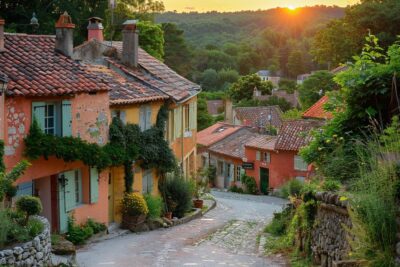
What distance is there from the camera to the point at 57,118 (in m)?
17.5

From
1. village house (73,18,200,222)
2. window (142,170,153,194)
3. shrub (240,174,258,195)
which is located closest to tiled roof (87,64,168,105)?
village house (73,18,200,222)

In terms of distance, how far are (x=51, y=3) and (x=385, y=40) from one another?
2434 cm

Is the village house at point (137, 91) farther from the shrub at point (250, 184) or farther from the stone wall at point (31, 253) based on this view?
the shrub at point (250, 184)

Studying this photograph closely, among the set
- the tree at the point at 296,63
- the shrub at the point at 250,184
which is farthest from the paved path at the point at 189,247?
the tree at the point at 296,63

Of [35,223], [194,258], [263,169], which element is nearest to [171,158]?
[194,258]

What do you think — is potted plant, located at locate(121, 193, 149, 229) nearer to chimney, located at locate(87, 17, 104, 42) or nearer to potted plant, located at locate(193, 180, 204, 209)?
potted plant, located at locate(193, 180, 204, 209)

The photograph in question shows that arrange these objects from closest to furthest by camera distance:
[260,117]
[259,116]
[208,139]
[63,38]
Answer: [63,38] → [208,139] → [260,117] → [259,116]

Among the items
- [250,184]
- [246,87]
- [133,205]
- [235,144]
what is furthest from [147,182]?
[246,87]

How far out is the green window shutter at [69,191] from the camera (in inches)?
711

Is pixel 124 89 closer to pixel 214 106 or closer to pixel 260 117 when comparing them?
pixel 260 117

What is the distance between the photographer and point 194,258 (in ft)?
49.3

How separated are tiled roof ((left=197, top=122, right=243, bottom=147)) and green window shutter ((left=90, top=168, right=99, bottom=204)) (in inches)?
1320

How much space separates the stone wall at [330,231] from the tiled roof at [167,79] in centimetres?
1287

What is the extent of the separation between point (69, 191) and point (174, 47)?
51022 mm
